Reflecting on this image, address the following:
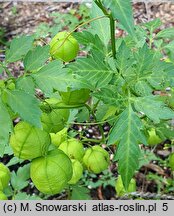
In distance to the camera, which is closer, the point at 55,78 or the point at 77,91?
the point at 55,78

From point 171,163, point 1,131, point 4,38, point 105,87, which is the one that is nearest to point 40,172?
point 1,131

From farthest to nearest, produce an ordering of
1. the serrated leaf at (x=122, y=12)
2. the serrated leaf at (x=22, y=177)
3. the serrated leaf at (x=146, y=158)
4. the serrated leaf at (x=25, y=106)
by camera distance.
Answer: the serrated leaf at (x=146, y=158) < the serrated leaf at (x=22, y=177) < the serrated leaf at (x=25, y=106) < the serrated leaf at (x=122, y=12)

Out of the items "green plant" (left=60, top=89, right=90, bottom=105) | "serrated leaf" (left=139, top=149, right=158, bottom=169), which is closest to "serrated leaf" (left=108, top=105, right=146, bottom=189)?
"green plant" (left=60, top=89, right=90, bottom=105)

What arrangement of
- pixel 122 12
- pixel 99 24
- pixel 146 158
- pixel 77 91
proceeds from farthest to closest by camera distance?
pixel 146 158, pixel 99 24, pixel 77 91, pixel 122 12

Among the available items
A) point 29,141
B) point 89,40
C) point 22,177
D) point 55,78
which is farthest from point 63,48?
point 22,177

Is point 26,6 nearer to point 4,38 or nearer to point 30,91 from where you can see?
point 4,38

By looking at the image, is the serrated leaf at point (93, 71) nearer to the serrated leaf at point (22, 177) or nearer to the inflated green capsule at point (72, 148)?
the inflated green capsule at point (72, 148)

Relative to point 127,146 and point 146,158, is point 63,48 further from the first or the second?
point 146,158

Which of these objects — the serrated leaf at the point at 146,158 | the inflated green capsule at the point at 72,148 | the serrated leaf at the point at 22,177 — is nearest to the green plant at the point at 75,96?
the inflated green capsule at the point at 72,148
